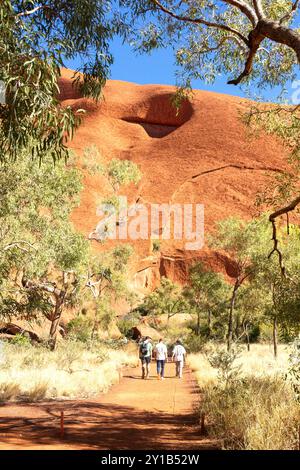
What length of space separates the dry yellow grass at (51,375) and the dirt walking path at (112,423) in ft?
1.95

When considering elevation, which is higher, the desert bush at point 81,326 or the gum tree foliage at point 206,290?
the gum tree foliage at point 206,290

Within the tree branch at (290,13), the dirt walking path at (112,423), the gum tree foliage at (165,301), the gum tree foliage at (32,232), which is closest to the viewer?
the dirt walking path at (112,423)

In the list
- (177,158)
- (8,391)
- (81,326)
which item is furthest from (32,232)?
(177,158)

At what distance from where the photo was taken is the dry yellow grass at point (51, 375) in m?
10.5

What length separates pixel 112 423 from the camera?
307 inches

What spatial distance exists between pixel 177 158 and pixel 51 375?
40.9 meters

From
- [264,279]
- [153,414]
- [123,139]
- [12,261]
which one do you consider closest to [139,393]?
[153,414]

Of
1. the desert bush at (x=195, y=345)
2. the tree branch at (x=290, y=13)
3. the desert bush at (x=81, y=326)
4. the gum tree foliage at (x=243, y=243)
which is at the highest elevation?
the tree branch at (x=290, y=13)

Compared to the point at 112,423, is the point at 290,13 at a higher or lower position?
higher

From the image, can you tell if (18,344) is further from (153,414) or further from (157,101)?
(157,101)

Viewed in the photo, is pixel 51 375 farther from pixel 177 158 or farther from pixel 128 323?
pixel 177 158

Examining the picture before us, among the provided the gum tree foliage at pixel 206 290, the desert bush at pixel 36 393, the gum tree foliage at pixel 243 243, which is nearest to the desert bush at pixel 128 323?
the gum tree foliage at pixel 206 290

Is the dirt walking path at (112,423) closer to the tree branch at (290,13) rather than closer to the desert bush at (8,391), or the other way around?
the desert bush at (8,391)

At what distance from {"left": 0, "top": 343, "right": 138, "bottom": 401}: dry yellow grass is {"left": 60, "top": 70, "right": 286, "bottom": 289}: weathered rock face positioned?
24869 mm
